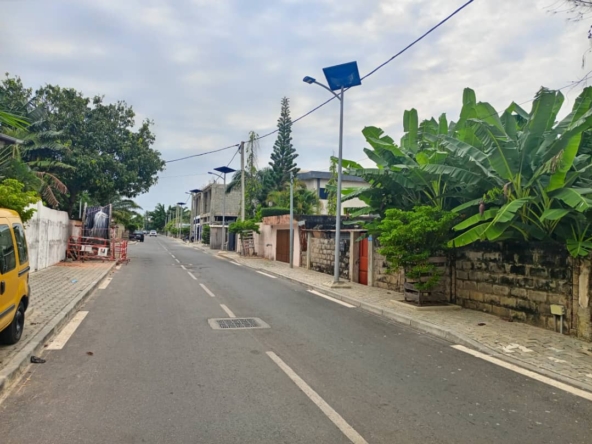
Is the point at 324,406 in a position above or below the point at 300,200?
below

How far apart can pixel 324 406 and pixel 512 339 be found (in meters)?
4.61

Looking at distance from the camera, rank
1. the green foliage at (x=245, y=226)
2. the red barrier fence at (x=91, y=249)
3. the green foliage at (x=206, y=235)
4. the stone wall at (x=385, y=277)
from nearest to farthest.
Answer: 1. the stone wall at (x=385, y=277)
2. the red barrier fence at (x=91, y=249)
3. the green foliage at (x=245, y=226)
4. the green foliage at (x=206, y=235)

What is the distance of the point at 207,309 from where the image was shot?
1010cm

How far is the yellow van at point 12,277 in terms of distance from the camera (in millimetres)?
5707

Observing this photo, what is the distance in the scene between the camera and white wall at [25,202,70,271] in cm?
1689

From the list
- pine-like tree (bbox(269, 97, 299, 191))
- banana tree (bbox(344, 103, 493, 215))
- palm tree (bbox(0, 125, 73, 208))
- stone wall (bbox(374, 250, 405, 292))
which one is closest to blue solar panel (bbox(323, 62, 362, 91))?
banana tree (bbox(344, 103, 493, 215))

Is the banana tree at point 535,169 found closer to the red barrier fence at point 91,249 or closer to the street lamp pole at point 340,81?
the street lamp pole at point 340,81

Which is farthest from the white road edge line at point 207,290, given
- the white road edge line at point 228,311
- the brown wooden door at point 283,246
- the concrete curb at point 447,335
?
the brown wooden door at point 283,246

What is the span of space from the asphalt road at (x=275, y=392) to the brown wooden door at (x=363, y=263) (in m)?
6.84

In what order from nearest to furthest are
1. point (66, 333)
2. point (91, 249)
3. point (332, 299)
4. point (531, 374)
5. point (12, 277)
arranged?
point (531, 374), point (12, 277), point (66, 333), point (332, 299), point (91, 249)

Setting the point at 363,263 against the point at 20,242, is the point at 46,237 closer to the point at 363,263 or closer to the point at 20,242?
the point at 20,242

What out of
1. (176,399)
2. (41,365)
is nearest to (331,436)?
(176,399)

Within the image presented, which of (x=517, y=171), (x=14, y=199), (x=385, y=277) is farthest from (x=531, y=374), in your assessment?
(x=14, y=199)

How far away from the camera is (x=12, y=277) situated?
6.08m
